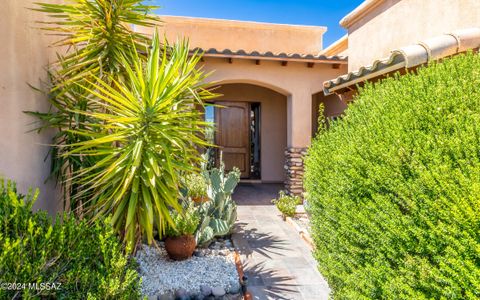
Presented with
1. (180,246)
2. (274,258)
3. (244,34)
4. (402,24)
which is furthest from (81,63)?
(244,34)

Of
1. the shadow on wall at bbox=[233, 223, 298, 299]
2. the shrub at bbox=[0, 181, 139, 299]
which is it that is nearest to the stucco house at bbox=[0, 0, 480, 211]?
the shrub at bbox=[0, 181, 139, 299]

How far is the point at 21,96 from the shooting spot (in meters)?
3.07

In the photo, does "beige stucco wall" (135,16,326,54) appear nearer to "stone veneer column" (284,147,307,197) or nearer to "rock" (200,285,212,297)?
"stone veneer column" (284,147,307,197)

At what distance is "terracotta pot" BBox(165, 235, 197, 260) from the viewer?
426 centimetres

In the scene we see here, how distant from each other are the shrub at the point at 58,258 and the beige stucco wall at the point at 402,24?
530 centimetres

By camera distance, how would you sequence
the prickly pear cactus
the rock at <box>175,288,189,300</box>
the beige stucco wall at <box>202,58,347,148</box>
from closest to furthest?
the rock at <box>175,288,189,300</box> → the prickly pear cactus → the beige stucco wall at <box>202,58,347,148</box>

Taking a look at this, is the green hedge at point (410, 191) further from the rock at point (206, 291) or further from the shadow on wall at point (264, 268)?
the rock at point (206, 291)

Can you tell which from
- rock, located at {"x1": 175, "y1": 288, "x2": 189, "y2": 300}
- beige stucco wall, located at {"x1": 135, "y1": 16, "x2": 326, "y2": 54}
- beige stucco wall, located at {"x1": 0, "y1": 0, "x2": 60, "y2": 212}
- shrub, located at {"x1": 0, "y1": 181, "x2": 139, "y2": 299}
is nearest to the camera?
shrub, located at {"x1": 0, "y1": 181, "x2": 139, "y2": 299}

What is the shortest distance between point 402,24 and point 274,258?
4923 mm

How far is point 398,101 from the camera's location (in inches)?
91.3

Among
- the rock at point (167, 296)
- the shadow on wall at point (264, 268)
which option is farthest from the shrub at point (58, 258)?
the shadow on wall at point (264, 268)

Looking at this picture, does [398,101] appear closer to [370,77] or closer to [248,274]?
[370,77]

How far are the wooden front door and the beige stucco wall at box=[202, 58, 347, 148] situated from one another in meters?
2.93

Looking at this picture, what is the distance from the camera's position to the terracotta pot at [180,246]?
14.0 ft
